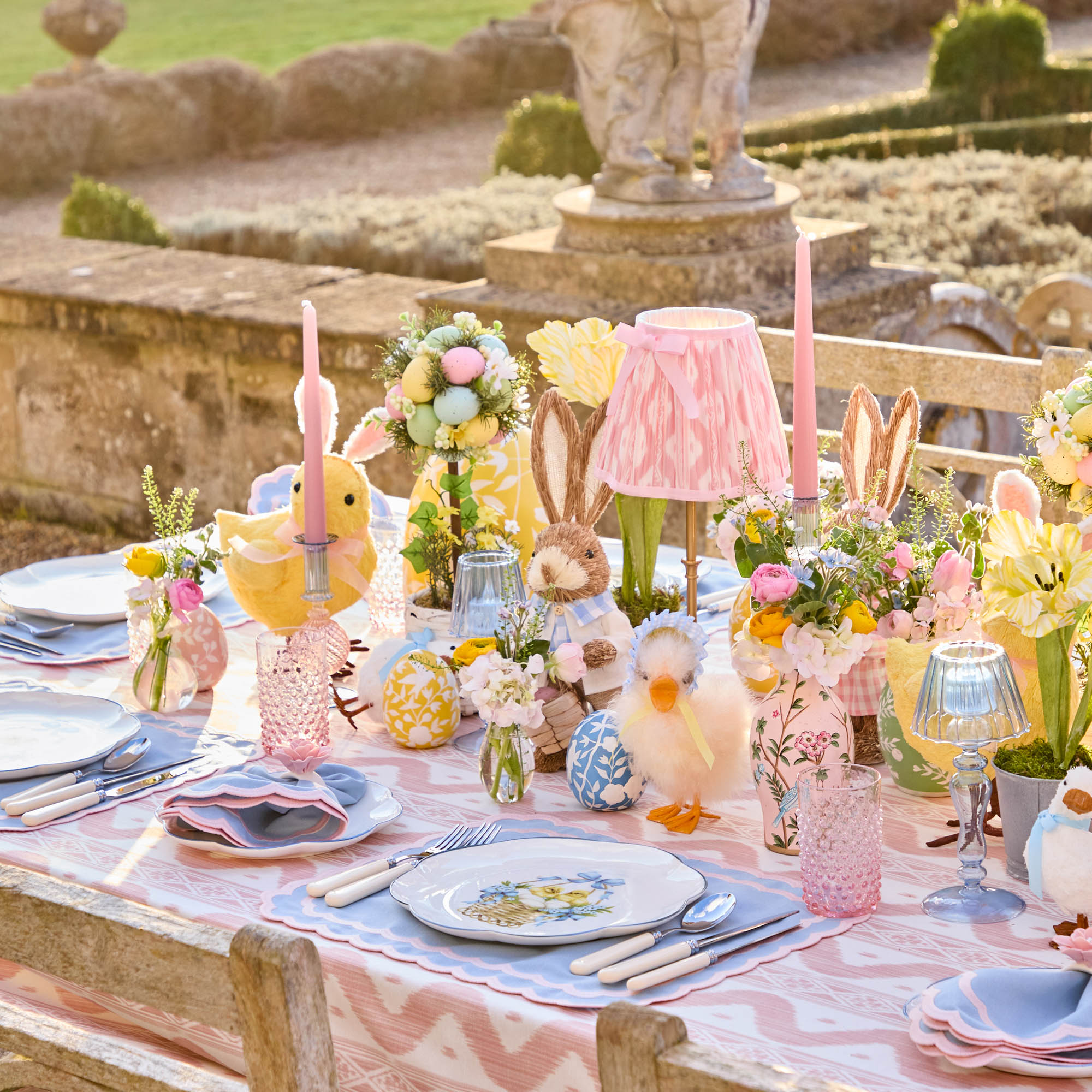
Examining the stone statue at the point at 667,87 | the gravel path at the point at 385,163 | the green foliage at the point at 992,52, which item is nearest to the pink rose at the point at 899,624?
the stone statue at the point at 667,87

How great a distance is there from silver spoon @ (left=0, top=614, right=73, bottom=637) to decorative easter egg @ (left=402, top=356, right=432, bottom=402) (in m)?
0.68

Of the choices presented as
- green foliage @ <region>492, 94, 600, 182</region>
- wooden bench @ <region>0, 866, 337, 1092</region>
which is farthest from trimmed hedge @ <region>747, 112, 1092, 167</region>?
wooden bench @ <region>0, 866, 337, 1092</region>

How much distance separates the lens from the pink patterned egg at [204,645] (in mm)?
2094

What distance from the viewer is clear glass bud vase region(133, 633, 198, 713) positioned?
2086 millimetres

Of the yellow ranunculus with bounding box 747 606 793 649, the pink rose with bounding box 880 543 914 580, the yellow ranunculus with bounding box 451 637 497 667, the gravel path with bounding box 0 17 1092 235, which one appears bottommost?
the yellow ranunculus with bounding box 451 637 497 667

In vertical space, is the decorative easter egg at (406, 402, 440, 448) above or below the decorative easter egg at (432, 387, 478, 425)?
below

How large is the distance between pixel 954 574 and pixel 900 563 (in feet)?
0.22

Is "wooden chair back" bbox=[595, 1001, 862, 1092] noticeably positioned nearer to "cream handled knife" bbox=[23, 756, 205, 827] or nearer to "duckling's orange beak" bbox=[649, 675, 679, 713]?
"duckling's orange beak" bbox=[649, 675, 679, 713]

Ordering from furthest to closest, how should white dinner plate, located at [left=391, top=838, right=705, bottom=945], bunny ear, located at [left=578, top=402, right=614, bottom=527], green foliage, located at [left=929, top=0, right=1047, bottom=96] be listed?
green foliage, located at [left=929, top=0, right=1047, bottom=96] → bunny ear, located at [left=578, top=402, right=614, bottom=527] → white dinner plate, located at [left=391, top=838, right=705, bottom=945]

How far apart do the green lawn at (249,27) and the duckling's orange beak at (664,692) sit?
1880 cm

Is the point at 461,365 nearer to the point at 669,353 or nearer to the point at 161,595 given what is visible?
the point at 669,353

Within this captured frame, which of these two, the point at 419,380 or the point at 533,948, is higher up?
the point at 419,380

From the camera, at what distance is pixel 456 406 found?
6.54ft

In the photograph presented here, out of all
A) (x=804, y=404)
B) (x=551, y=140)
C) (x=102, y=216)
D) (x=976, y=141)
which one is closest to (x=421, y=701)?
(x=804, y=404)
